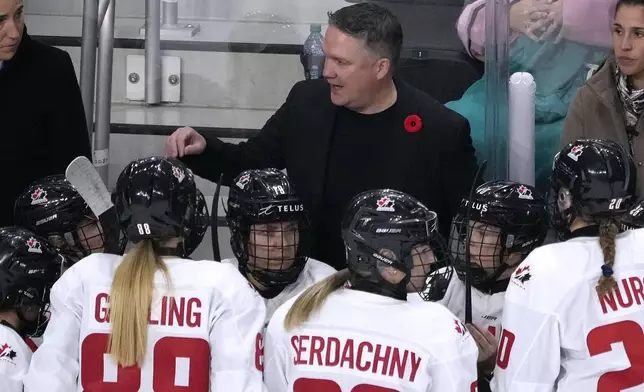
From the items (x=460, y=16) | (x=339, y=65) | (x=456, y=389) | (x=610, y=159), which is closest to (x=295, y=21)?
(x=460, y=16)

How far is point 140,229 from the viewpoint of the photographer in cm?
244

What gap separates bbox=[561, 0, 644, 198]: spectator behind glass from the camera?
312 centimetres

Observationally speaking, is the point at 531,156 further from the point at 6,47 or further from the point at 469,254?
the point at 6,47

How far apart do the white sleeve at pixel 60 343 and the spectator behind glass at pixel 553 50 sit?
5.32 feet

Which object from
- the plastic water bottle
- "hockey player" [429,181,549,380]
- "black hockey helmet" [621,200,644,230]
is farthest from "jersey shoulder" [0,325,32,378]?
the plastic water bottle

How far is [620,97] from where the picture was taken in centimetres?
323

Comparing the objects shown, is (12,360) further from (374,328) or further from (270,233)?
(374,328)

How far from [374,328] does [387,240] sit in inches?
7.5

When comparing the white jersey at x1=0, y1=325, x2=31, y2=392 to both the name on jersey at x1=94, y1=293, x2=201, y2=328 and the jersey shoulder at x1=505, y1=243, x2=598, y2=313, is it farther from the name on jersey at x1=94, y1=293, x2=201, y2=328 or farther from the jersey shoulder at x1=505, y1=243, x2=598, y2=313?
the jersey shoulder at x1=505, y1=243, x2=598, y2=313

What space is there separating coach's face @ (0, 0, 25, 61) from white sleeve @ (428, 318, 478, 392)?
1.54 m

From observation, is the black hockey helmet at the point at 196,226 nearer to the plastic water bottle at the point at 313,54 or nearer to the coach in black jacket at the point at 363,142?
the coach in black jacket at the point at 363,142

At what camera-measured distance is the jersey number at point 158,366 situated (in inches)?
92.7

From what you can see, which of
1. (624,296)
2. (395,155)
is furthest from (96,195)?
(624,296)

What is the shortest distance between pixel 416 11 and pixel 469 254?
1.48 meters
